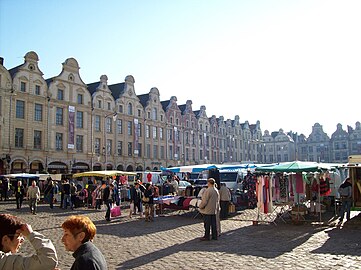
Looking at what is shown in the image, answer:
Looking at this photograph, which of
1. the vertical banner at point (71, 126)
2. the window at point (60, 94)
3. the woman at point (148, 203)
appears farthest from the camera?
the vertical banner at point (71, 126)

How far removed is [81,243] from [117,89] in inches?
1982

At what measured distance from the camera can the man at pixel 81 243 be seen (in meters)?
3.19

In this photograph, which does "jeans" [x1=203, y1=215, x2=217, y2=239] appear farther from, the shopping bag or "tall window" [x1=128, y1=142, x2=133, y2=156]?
"tall window" [x1=128, y1=142, x2=133, y2=156]

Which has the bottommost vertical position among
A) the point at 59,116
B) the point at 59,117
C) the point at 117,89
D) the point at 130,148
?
the point at 130,148

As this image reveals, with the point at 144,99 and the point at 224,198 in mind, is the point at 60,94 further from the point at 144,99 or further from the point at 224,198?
the point at 224,198

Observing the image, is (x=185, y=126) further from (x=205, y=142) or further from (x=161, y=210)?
(x=161, y=210)

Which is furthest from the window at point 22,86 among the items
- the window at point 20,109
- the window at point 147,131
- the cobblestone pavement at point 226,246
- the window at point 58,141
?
the cobblestone pavement at point 226,246

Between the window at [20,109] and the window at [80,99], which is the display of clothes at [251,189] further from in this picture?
the window at [80,99]

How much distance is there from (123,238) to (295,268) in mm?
6022

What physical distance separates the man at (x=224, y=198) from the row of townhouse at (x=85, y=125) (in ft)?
88.1

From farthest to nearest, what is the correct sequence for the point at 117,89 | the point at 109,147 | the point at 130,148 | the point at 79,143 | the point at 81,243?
the point at 117,89
the point at 130,148
the point at 109,147
the point at 79,143
the point at 81,243

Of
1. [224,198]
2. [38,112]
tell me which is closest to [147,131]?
[38,112]

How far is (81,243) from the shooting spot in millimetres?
3383

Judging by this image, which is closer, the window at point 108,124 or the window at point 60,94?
the window at point 60,94
